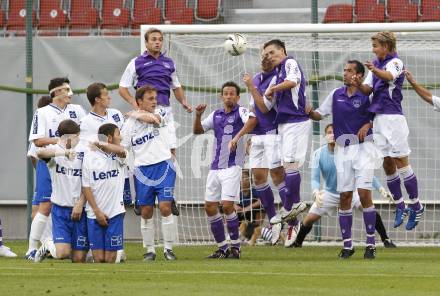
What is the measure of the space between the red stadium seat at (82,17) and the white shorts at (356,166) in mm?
8581

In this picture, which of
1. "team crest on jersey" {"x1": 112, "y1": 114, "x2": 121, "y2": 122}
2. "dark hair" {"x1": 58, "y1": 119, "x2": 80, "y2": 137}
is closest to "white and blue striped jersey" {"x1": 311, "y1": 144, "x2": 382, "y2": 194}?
"team crest on jersey" {"x1": 112, "y1": 114, "x2": 121, "y2": 122}

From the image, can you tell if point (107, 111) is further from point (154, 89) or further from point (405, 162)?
point (405, 162)


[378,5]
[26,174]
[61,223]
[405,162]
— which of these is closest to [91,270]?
[61,223]

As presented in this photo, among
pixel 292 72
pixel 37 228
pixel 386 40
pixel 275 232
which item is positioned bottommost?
pixel 275 232

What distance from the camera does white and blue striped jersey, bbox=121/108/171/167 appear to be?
43.5 ft

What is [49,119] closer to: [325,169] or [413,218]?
[325,169]

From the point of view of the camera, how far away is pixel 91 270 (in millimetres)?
11398

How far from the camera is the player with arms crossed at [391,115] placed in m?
13.5

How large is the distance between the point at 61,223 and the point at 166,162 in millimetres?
1389

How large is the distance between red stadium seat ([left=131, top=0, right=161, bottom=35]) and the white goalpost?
3886 millimetres

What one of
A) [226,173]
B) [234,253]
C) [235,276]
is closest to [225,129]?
[226,173]

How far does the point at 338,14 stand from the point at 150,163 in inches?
288

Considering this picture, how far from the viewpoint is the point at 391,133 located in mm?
14047

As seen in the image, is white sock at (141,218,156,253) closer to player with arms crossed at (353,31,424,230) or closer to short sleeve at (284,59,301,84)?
short sleeve at (284,59,301,84)
